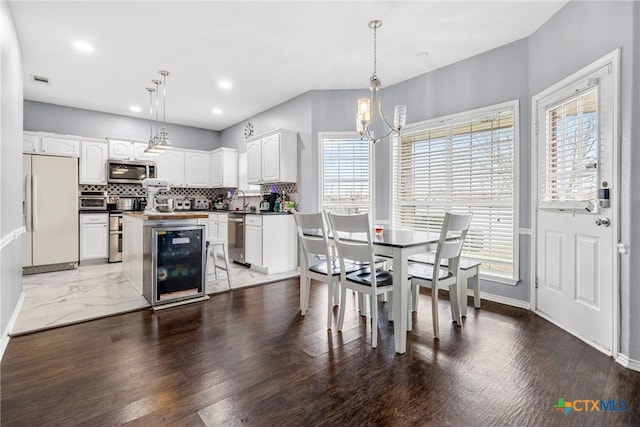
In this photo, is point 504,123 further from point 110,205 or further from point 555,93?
point 110,205

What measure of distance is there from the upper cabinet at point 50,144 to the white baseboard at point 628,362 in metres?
7.06

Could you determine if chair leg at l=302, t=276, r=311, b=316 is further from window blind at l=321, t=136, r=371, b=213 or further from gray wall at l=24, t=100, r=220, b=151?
gray wall at l=24, t=100, r=220, b=151

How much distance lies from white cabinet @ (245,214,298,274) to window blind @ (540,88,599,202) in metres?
3.28

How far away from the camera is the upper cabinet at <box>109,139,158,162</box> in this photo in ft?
18.8

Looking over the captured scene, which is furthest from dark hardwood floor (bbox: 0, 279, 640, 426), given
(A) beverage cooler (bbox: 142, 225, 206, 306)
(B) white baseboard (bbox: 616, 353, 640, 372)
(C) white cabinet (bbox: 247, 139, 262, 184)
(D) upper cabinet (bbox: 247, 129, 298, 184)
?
(C) white cabinet (bbox: 247, 139, 262, 184)

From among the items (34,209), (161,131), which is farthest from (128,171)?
(34,209)

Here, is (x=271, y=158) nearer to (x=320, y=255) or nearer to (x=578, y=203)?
(x=320, y=255)

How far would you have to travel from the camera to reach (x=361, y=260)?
2.39 meters

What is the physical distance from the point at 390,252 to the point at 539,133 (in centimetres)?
202

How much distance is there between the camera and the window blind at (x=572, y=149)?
244 cm

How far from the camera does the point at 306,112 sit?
4.87 m

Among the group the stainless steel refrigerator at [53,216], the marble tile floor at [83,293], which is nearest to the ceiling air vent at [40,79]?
the stainless steel refrigerator at [53,216]

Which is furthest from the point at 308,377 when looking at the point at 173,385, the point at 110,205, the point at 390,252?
the point at 110,205

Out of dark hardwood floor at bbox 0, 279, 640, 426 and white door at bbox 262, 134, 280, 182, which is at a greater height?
white door at bbox 262, 134, 280, 182
